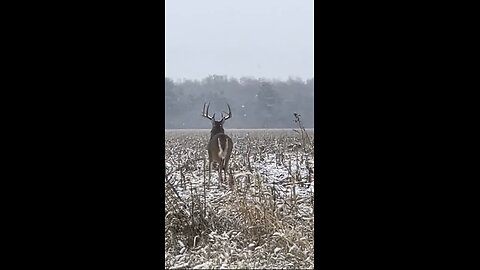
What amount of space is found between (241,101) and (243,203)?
1.39 feet

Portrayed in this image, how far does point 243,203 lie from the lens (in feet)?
6.74

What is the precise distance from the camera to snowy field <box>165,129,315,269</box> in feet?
6.12

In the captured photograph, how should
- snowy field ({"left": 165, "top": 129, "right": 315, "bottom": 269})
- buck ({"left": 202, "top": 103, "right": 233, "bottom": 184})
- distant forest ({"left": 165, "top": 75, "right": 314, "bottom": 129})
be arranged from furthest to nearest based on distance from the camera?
buck ({"left": 202, "top": 103, "right": 233, "bottom": 184})
distant forest ({"left": 165, "top": 75, "right": 314, "bottom": 129})
snowy field ({"left": 165, "top": 129, "right": 315, "bottom": 269})

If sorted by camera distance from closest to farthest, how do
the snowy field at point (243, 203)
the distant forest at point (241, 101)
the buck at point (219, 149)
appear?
the snowy field at point (243, 203) → the distant forest at point (241, 101) → the buck at point (219, 149)

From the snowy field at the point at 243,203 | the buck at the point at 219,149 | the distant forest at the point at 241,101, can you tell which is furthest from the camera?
the buck at the point at 219,149

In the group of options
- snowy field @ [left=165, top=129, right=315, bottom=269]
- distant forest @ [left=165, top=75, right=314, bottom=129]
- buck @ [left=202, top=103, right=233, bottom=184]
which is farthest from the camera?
buck @ [left=202, top=103, right=233, bottom=184]

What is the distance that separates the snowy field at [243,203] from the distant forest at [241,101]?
5 centimetres

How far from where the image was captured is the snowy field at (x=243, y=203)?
1.87 m

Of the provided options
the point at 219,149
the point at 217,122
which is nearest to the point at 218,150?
the point at 219,149

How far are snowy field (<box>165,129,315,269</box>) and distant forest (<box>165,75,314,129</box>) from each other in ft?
0.15

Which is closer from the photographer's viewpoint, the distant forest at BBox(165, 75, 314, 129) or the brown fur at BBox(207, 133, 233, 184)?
the distant forest at BBox(165, 75, 314, 129)

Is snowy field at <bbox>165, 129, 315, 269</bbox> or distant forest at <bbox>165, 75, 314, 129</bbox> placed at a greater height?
distant forest at <bbox>165, 75, 314, 129</bbox>
